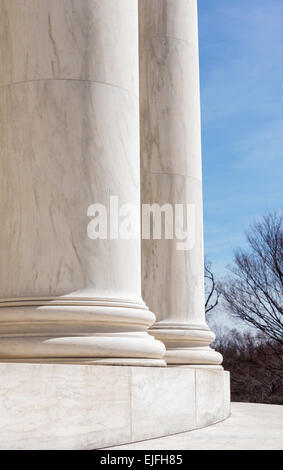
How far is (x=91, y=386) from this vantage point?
11625 cm

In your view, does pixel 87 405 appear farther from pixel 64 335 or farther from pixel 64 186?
pixel 64 186

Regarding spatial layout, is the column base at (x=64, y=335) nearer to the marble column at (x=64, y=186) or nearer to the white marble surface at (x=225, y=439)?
the marble column at (x=64, y=186)

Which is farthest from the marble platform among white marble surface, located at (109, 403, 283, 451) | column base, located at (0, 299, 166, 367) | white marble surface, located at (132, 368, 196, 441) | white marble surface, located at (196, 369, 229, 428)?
white marble surface, located at (196, 369, 229, 428)

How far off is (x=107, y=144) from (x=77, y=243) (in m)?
20.7

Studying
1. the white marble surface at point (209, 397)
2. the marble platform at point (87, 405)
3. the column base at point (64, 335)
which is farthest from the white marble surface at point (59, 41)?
the white marble surface at point (209, 397)

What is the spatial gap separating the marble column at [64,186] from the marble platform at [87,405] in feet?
20.7

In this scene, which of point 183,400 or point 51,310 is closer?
point 51,310

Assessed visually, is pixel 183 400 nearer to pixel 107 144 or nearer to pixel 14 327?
pixel 14 327

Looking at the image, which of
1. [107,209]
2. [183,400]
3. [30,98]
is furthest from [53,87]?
[183,400]

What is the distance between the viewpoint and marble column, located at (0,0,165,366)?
126 m

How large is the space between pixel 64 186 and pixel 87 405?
40038mm

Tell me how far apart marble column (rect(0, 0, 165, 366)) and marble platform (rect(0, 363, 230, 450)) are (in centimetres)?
632

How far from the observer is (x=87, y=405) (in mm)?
114938
